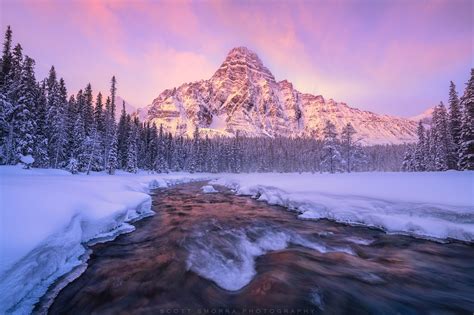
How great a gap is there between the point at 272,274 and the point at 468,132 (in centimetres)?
4119

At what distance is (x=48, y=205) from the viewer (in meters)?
8.20

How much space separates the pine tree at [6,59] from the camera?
30.3 m

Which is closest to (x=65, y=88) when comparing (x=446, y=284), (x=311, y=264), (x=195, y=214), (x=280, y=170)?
(x=195, y=214)

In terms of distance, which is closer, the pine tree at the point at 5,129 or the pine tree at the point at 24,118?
the pine tree at the point at 5,129

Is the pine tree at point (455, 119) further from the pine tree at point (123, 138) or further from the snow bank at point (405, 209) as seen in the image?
the pine tree at point (123, 138)

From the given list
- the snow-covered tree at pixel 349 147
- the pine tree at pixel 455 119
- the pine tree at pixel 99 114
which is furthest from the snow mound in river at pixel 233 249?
the snow-covered tree at pixel 349 147

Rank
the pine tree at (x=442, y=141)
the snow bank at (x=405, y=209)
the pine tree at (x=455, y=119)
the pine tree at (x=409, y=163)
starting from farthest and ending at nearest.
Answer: the pine tree at (x=409, y=163), the pine tree at (x=442, y=141), the pine tree at (x=455, y=119), the snow bank at (x=405, y=209)

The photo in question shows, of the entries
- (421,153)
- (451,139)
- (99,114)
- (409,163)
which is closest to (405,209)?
(451,139)

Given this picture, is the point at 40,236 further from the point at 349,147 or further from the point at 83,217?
the point at 349,147

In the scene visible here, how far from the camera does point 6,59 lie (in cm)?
3086

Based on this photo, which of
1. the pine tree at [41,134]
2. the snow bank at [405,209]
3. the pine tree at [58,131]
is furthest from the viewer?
the pine tree at [58,131]

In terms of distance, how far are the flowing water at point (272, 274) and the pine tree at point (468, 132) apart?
108 feet

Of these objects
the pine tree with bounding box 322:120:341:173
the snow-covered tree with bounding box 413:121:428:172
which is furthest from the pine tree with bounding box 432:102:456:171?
the pine tree with bounding box 322:120:341:173

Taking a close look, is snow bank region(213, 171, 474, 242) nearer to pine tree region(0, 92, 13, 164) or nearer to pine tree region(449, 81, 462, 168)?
pine tree region(0, 92, 13, 164)
